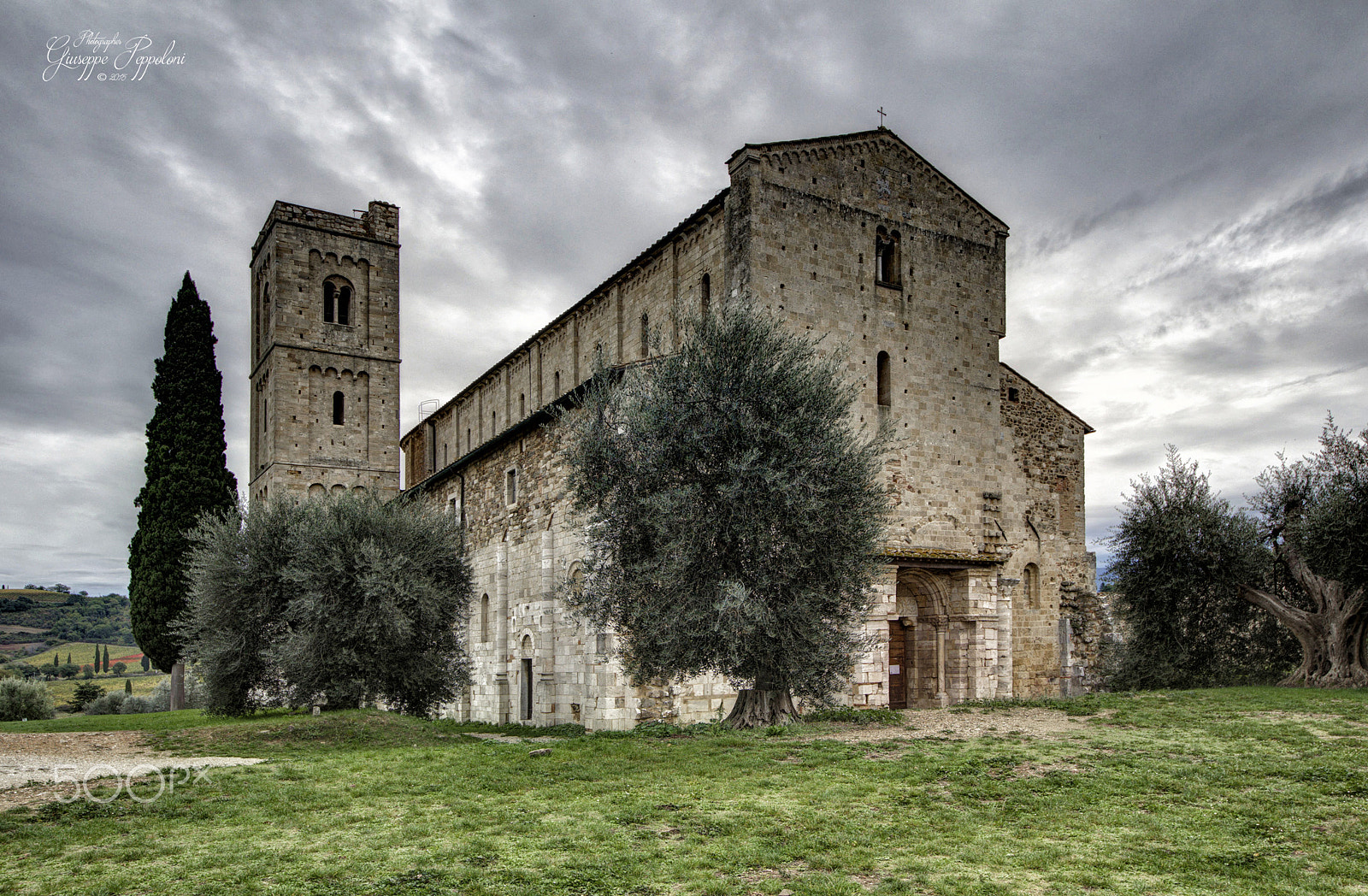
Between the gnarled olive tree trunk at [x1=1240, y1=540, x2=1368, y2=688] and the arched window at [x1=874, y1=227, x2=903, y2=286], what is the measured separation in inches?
451

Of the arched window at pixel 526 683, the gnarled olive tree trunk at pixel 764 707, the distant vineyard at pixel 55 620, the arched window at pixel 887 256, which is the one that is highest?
the arched window at pixel 887 256

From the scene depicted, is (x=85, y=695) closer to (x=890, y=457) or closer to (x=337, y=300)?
(x=337, y=300)

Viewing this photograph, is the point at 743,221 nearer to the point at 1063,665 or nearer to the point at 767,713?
the point at 767,713

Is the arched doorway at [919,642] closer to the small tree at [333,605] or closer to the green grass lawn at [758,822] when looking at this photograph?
the green grass lawn at [758,822]

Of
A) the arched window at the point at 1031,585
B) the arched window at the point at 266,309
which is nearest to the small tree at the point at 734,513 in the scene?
the arched window at the point at 1031,585

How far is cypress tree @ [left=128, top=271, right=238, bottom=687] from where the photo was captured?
1145 inches

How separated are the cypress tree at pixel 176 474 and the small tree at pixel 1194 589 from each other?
28272 millimetres

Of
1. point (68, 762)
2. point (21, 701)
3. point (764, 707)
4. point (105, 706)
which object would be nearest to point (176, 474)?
point (21, 701)

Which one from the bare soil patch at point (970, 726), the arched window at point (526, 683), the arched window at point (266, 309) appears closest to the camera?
the bare soil patch at point (970, 726)

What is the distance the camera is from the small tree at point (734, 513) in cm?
1320

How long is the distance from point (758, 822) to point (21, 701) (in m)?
30.4

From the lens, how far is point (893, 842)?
7.60 metres

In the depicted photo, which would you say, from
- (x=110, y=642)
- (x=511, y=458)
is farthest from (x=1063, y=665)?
(x=110, y=642)

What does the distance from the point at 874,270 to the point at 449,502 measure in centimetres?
1663
